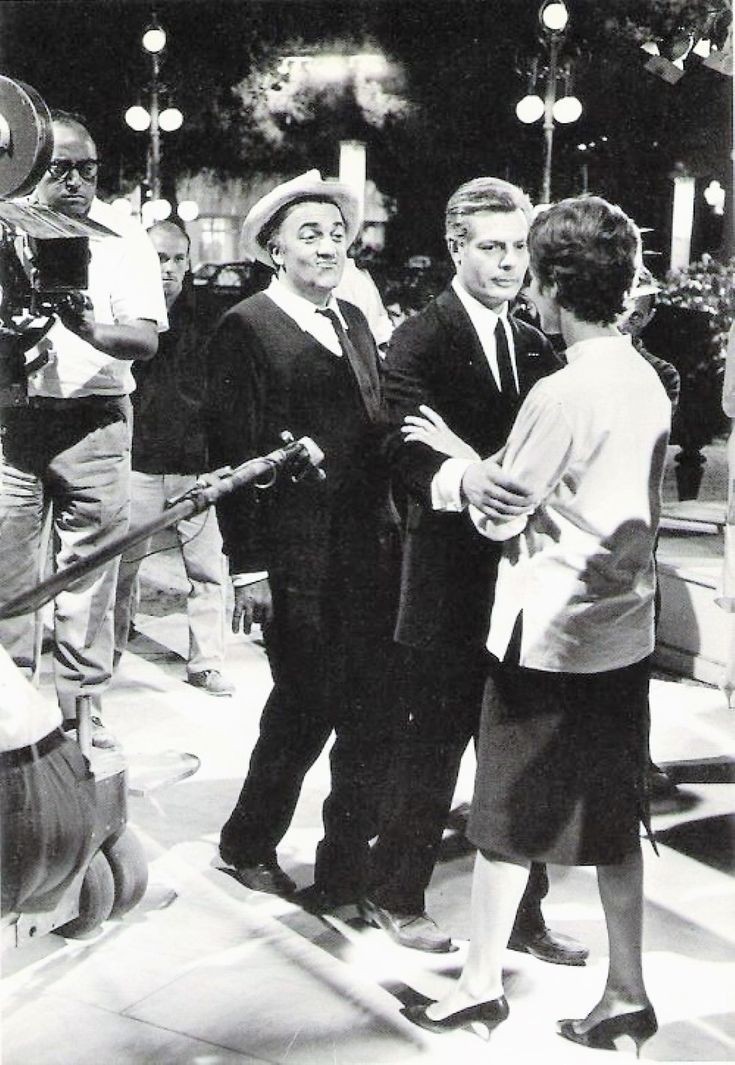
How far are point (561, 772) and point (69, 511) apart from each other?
1978 mm

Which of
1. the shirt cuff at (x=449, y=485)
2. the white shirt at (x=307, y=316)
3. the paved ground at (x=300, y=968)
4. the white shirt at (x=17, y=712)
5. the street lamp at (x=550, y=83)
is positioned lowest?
the paved ground at (x=300, y=968)

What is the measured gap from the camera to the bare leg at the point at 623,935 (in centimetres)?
246

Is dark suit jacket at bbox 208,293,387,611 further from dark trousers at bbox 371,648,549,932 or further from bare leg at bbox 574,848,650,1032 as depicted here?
bare leg at bbox 574,848,650,1032

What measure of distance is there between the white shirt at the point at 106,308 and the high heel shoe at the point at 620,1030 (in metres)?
2.31

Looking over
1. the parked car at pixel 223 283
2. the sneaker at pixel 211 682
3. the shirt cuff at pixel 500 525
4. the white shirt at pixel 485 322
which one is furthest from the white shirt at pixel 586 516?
the parked car at pixel 223 283

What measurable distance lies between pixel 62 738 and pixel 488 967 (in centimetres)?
96

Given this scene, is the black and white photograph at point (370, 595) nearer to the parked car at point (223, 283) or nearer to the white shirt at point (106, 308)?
the white shirt at point (106, 308)

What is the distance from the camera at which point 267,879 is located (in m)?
3.20

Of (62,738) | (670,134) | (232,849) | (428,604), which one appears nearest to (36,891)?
(62,738)

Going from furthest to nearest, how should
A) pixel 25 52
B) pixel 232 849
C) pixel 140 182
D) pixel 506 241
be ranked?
pixel 140 182 → pixel 25 52 → pixel 232 849 → pixel 506 241

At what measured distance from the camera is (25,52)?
3.48 m

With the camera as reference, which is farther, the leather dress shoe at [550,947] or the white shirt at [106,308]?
the white shirt at [106,308]

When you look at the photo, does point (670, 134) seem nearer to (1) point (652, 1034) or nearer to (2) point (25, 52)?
(2) point (25, 52)

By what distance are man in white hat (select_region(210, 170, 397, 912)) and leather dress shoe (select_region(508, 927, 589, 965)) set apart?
42 cm
